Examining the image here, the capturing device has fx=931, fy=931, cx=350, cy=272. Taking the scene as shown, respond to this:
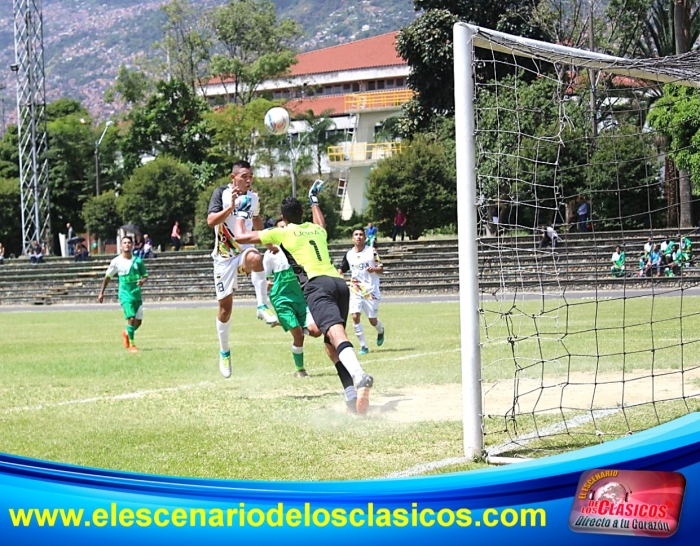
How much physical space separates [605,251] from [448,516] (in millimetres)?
26451

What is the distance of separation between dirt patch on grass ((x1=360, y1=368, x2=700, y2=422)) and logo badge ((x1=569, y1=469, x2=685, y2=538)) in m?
4.44

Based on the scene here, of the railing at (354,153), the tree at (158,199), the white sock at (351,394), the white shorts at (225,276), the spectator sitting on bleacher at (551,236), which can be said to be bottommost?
the white sock at (351,394)

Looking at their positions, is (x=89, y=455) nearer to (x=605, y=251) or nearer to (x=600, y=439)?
(x=600, y=439)

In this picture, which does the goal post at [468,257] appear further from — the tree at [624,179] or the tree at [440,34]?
the tree at [440,34]

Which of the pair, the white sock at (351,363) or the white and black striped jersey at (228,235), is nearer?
the white sock at (351,363)

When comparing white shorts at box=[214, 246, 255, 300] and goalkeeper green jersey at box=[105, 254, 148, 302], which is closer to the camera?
white shorts at box=[214, 246, 255, 300]

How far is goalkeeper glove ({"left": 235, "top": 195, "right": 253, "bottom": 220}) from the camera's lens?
921 cm

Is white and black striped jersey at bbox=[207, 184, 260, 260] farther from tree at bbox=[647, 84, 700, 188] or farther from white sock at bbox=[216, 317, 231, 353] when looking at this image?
tree at bbox=[647, 84, 700, 188]

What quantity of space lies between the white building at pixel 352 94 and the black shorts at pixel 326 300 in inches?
1737

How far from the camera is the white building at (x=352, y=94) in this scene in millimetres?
60375

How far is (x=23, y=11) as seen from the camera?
4272cm

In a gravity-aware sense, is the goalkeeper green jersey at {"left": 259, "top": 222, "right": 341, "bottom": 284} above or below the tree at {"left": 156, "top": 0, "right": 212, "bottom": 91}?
below

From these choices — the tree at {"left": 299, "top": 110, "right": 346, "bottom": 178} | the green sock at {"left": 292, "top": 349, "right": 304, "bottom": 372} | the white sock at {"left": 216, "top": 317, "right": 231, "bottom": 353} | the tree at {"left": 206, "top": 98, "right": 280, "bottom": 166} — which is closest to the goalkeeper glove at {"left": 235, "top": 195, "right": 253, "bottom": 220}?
the white sock at {"left": 216, "top": 317, "right": 231, "bottom": 353}

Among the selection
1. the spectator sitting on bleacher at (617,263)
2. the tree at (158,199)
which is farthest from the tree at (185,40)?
the spectator sitting on bleacher at (617,263)
